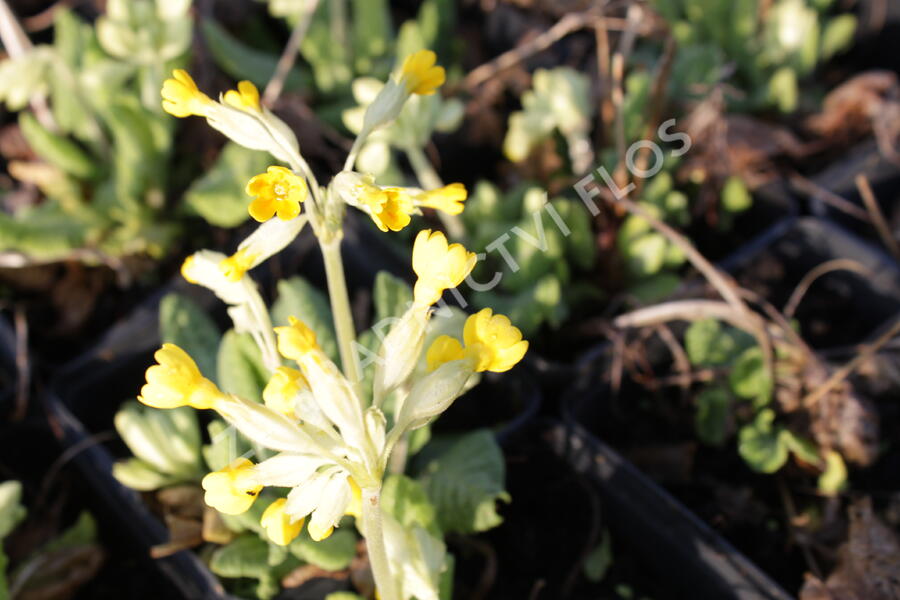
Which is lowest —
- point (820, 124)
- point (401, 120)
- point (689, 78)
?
point (820, 124)

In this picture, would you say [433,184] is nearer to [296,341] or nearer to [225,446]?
[225,446]

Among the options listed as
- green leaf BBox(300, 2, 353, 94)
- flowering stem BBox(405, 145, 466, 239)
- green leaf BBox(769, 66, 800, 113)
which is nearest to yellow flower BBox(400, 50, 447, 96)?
flowering stem BBox(405, 145, 466, 239)

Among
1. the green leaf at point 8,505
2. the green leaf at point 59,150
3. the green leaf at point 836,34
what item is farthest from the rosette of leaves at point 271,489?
the green leaf at point 836,34

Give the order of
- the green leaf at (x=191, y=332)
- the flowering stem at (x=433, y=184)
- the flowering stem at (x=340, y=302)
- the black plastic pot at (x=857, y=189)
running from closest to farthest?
1. the flowering stem at (x=340, y=302)
2. the green leaf at (x=191, y=332)
3. the flowering stem at (x=433, y=184)
4. the black plastic pot at (x=857, y=189)

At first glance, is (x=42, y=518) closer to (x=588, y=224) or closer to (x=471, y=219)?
(x=471, y=219)

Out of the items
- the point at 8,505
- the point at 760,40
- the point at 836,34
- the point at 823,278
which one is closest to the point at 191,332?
the point at 8,505

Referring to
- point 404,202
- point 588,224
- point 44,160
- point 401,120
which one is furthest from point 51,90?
point 404,202

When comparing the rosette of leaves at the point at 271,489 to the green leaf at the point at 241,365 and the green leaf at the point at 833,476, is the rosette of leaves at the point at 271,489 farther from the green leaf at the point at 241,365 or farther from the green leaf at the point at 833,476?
the green leaf at the point at 833,476
